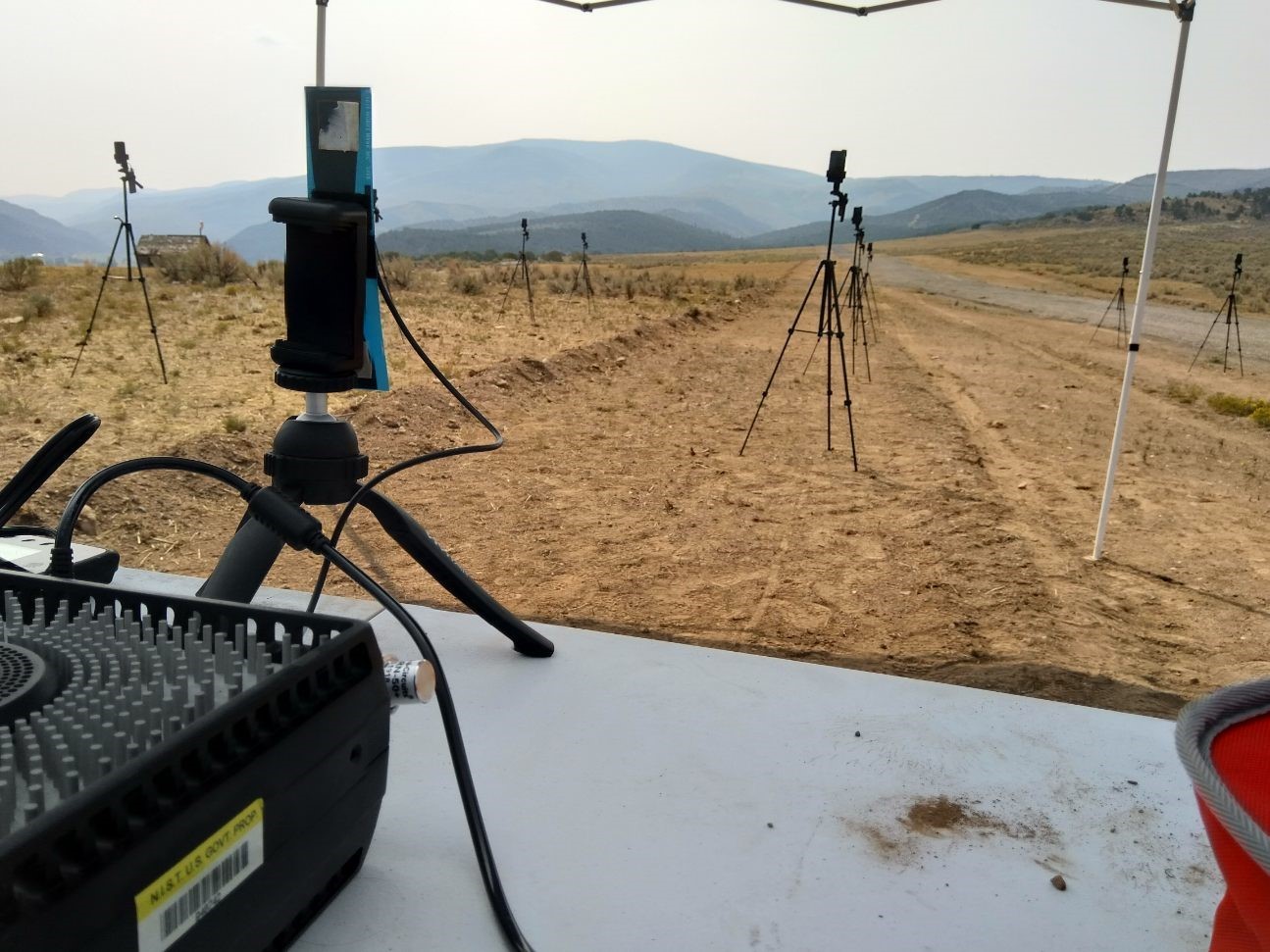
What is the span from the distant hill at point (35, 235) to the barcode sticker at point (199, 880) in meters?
103

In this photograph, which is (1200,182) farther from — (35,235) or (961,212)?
(35,235)

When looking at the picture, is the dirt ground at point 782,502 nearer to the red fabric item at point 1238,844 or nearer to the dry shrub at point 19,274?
the red fabric item at point 1238,844

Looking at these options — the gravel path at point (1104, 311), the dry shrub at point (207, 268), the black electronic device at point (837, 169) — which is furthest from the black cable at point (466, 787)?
the dry shrub at point (207, 268)

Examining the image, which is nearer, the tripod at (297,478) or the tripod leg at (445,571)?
the tripod at (297,478)

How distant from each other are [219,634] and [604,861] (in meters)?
0.46

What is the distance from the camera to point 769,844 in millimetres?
943

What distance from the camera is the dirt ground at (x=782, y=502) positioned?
3393mm

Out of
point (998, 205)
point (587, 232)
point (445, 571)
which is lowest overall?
point (445, 571)

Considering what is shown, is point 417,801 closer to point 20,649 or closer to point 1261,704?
point 20,649

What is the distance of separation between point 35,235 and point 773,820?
434 ft

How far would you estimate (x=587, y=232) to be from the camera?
100 m

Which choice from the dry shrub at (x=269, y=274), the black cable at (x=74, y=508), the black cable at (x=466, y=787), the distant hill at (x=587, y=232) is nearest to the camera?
the black cable at (x=466, y=787)

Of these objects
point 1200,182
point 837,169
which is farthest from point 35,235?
point 1200,182

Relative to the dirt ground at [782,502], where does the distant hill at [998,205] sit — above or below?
above
